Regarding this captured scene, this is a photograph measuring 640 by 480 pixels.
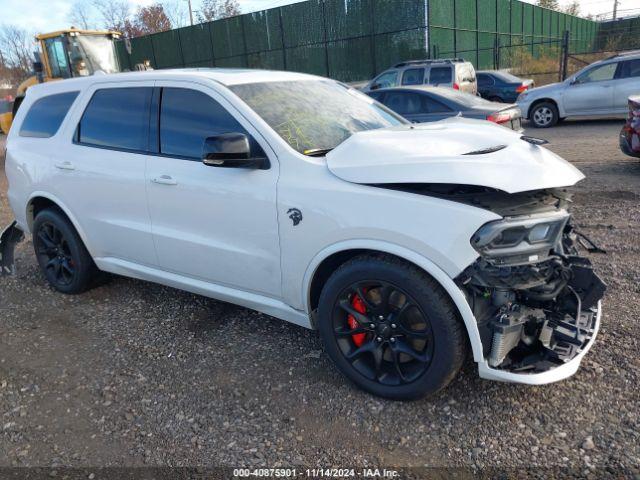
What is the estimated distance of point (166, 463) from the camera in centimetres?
267

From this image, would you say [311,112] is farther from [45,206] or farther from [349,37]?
[349,37]

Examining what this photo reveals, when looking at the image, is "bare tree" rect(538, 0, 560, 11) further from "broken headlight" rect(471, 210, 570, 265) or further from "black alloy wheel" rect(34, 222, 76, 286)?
"broken headlight" rect(471, 210, 570, 265)

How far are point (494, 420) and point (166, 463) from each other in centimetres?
170

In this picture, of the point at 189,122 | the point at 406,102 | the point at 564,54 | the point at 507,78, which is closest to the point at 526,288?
the point at 189,122

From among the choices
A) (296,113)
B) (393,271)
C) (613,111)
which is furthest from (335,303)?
(613,111)

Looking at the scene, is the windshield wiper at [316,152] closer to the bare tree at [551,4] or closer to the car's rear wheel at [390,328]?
the car's rear wheel at [390,328]

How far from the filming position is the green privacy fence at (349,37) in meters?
25.1

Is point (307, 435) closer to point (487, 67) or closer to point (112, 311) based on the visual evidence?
point (112, 311)

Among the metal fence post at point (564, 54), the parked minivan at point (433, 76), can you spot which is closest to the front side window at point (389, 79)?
the parked minivan at point (433, 76)

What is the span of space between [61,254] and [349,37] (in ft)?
81.0

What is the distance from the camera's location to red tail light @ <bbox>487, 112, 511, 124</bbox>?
884 centimetres

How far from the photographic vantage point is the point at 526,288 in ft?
8.65

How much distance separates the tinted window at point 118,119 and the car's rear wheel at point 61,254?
2.69ft

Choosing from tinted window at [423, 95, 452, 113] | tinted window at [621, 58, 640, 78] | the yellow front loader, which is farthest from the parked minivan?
the yellow front loader
